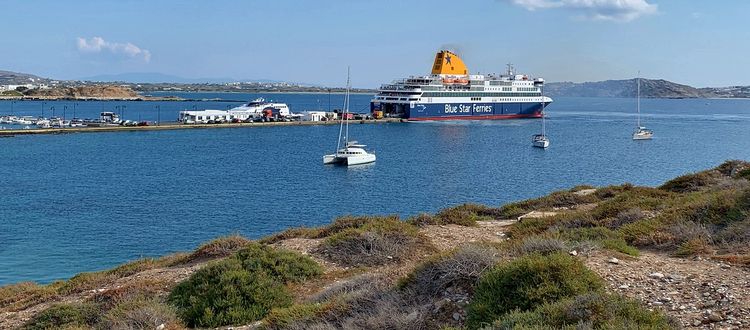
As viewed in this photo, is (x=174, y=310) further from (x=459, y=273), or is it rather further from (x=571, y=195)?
(x=571, y=195)

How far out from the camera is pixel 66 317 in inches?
320

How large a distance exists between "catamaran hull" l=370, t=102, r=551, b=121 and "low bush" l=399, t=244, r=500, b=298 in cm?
8021

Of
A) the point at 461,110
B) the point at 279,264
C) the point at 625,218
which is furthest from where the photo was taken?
the point at 461,110

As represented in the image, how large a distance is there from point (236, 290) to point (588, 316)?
4589mm

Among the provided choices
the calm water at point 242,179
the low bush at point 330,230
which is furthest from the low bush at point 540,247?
the calm water at point 242,179

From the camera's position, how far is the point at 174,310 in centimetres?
807

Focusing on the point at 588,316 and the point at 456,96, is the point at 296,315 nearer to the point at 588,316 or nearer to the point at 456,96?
the point at 588,316

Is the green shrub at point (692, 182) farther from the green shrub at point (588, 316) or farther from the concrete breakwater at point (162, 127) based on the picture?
the concrete breakwater at point (162, 127)

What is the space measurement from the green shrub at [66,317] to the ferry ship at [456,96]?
78916 millimetres

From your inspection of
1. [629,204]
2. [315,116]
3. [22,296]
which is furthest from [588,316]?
[315,116]

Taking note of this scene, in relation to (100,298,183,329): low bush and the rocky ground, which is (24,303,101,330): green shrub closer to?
(100,298,183,329): low bush

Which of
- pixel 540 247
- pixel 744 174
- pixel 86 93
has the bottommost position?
pixel 540 247

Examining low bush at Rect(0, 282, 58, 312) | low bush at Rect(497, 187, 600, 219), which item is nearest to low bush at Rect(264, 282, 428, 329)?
low bush at Rect(0, 282, 58, 312)

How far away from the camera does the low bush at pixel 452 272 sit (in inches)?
275
